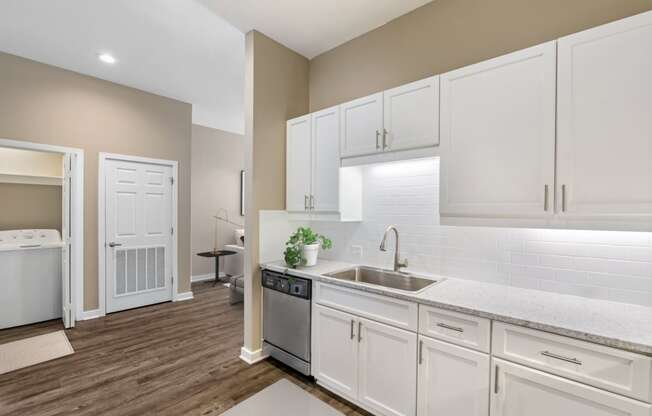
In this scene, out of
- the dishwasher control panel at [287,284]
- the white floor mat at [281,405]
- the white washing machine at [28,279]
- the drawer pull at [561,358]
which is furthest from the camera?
A: the white washing machine at [28,279]

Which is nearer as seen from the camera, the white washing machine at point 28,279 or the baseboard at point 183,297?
the white washing machine at point 28,279

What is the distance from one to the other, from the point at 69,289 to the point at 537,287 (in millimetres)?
4748

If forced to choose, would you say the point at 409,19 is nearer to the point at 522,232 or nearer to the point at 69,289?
the point at 522,232

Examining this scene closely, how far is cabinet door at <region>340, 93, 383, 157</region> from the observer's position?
223cm

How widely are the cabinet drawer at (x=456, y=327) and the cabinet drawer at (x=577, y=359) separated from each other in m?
0.05

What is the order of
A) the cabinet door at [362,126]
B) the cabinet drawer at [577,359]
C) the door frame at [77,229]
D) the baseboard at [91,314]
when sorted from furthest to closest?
the baseboard at [91,314] < the door frame at [77,229] < the cabinet door at [362,126] < the cabinet drawer at [577,359]

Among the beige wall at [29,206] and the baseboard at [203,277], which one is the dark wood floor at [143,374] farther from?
the baseboard at [203,277]

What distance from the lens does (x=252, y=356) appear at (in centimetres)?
270

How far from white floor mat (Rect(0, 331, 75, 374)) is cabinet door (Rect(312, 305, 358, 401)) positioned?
8.34 ft

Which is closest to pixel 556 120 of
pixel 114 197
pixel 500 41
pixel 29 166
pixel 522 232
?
pixel 522 232

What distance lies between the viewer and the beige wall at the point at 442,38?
175 centimetres

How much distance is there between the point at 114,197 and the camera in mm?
3943

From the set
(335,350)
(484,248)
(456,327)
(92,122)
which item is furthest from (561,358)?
(92,122)

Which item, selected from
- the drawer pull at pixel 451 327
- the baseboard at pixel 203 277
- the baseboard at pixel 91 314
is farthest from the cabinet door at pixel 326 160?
the baseboard at pixel 203 277
